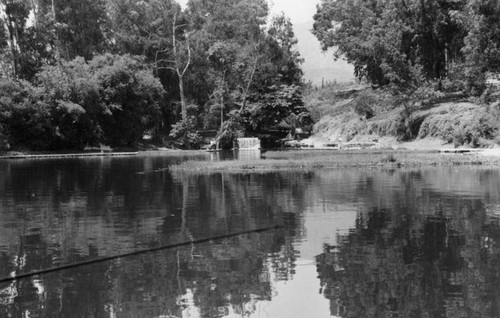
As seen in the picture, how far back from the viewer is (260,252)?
1180 cm

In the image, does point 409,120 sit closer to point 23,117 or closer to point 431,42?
point 431,42

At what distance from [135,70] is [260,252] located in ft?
190

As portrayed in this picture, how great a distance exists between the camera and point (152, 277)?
391 inches

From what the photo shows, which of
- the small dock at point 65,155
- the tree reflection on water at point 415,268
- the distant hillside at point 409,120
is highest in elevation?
the distant hillside at point 409,120

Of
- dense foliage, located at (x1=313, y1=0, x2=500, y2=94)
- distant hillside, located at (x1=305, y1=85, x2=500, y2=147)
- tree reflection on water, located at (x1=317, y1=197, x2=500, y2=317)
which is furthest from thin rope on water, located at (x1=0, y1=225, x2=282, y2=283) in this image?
dense foliage, located at (x1=313, y1=0, x2=500, y2=94)

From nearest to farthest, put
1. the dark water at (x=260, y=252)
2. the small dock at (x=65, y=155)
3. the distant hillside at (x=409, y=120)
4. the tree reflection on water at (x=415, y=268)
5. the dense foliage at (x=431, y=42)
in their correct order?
1. the tree reflection on water at (x=415, y=268)
2. the dark water at (x=260, y=252)
3. the distant hillside at (x=409, y=120)
4. the dense foliage at (x=431, y=42)
5. the small dock at (x=65, y=155)

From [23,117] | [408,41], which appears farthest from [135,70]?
[408,41]

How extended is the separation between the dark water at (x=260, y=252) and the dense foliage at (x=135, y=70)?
38443mm

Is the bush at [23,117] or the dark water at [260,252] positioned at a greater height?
the bush at [23,117]

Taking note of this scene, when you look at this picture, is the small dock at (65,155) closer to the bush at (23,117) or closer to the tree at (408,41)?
the bush at (23,117)

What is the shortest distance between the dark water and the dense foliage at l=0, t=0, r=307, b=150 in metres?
38.4

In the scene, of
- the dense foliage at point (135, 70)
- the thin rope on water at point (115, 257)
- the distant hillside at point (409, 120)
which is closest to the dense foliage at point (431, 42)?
the distant hillside at point (409, 120)

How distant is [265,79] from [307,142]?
1008 centimetres

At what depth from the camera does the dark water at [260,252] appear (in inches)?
335
